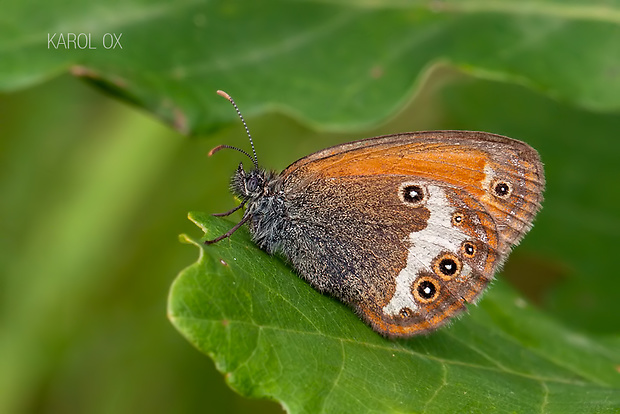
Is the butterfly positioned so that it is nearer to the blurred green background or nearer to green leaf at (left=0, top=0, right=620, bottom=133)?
green leaf at (left=0, top=0, right=620, bottom=133)

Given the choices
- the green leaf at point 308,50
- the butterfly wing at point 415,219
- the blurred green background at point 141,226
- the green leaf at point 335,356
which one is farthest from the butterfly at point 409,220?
the blurred green background at point 141,226

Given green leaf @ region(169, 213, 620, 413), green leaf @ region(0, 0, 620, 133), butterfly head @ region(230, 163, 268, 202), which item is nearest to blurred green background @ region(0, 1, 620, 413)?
green leaf @ region(0, 0, 620, 133)

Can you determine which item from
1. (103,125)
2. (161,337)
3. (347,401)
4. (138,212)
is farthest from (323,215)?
(103,125)

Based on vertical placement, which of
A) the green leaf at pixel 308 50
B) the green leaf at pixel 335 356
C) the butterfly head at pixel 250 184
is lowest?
the green leaf at pixel 335 356

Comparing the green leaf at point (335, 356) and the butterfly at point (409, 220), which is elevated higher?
the butterfly at point (409, 220)

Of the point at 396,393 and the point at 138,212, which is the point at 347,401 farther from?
the point at 138,212

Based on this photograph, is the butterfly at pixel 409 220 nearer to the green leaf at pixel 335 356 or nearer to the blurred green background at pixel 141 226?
the green leaf at pixel 335 356
